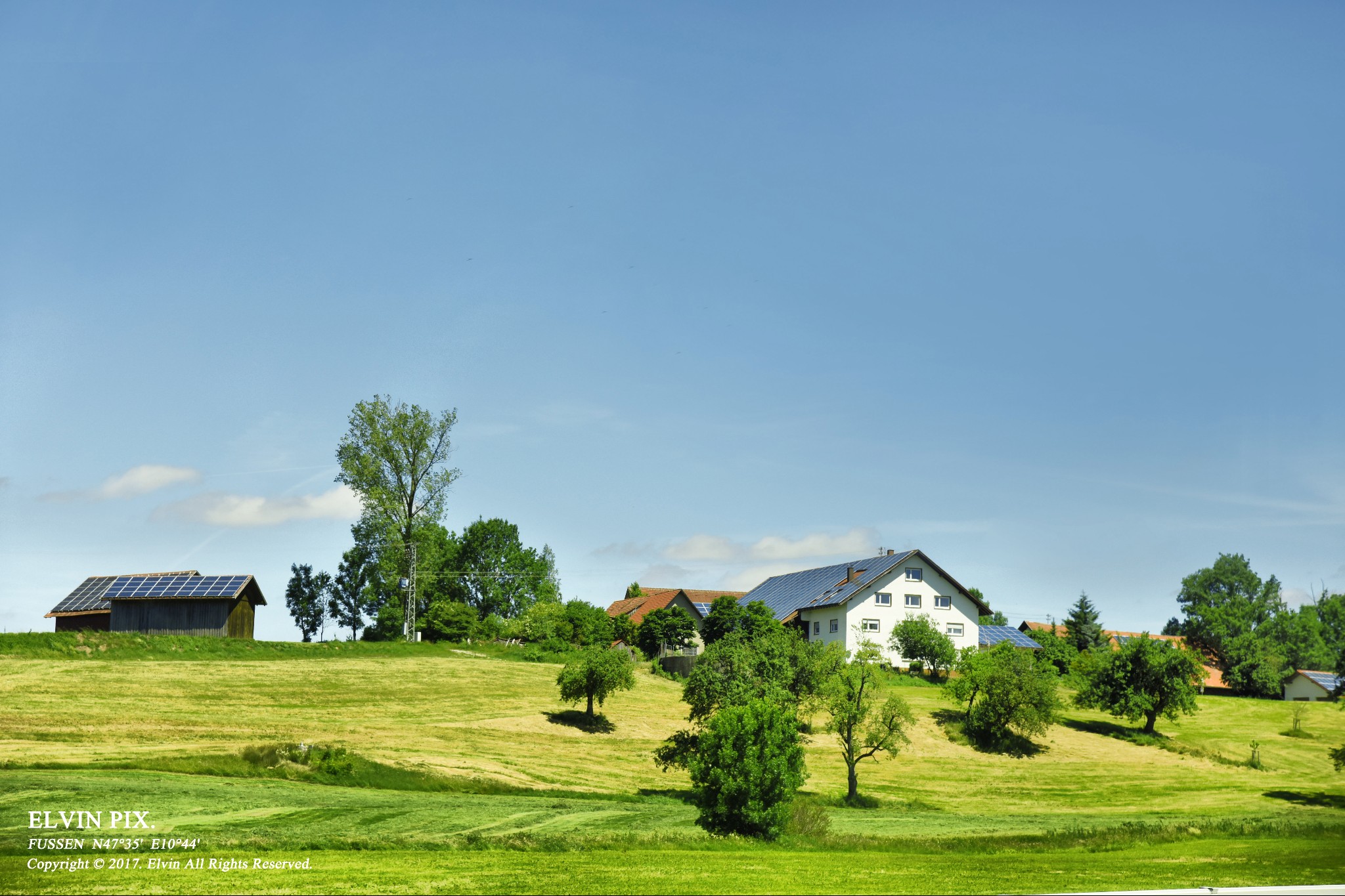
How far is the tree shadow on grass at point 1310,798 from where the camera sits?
176ft

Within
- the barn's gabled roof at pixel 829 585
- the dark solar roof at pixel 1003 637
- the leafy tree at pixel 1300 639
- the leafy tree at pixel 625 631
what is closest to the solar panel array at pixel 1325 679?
the leafy tree at pixel 1300 639

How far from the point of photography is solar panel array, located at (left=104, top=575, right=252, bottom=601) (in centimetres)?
8000

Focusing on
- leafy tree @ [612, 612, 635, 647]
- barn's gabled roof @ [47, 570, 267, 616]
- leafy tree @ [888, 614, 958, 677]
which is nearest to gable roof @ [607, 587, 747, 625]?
leafy tree @ [612, 612, 635, 647]

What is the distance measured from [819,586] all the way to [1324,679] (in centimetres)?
6182

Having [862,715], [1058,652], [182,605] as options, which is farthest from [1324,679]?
[182,605]

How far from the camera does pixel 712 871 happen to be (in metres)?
25.0

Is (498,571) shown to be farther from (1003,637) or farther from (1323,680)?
(1323,680)

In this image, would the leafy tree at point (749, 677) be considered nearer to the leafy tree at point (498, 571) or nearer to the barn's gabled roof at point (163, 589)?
the barn's gabled roof at point (163, 589)

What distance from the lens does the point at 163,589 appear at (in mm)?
81000

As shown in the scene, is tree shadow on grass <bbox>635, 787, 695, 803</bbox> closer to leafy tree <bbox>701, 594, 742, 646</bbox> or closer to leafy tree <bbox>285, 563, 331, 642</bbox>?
leafy tree <bbox>701, 594, 742, 646</bbox>

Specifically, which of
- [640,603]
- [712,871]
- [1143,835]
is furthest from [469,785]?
[640,603]

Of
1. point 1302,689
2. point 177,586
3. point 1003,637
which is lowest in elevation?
point 1302,689

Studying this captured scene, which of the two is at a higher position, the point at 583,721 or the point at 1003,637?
the point at 1003,637

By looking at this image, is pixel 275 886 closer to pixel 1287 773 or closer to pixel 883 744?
pixel 883 744
